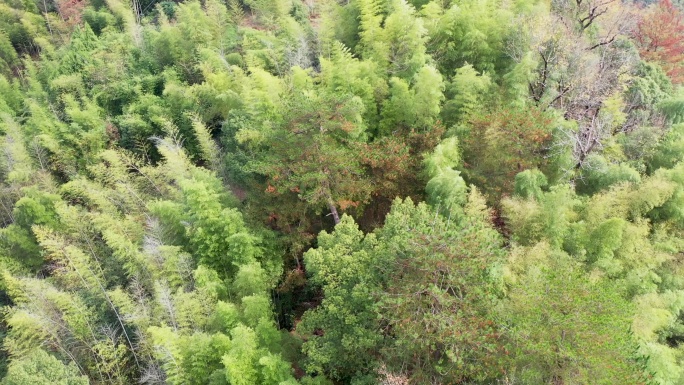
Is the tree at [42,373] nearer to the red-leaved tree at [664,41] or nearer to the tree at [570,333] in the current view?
the tree at [570,333]

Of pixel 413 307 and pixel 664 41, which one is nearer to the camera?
pixel 413 307

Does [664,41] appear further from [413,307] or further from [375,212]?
[413,307]

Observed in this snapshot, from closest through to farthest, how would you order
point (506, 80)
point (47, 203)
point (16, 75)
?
point (506, 80), point (47, 203), point (16, 75)

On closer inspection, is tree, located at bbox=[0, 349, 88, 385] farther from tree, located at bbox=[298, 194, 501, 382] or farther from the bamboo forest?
tree, located at bbox=[298, 194, 501, 382]

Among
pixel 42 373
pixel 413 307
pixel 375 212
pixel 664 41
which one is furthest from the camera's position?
pixel 664 41

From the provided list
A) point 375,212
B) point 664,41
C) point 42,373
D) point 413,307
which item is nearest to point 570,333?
point 413,307

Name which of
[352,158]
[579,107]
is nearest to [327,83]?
[352,158]

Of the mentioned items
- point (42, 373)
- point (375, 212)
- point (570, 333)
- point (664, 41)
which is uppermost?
point (570, 333)

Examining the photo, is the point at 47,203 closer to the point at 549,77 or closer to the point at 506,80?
the point at 506,80

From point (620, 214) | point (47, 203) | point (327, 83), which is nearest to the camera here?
point (620, 214)
